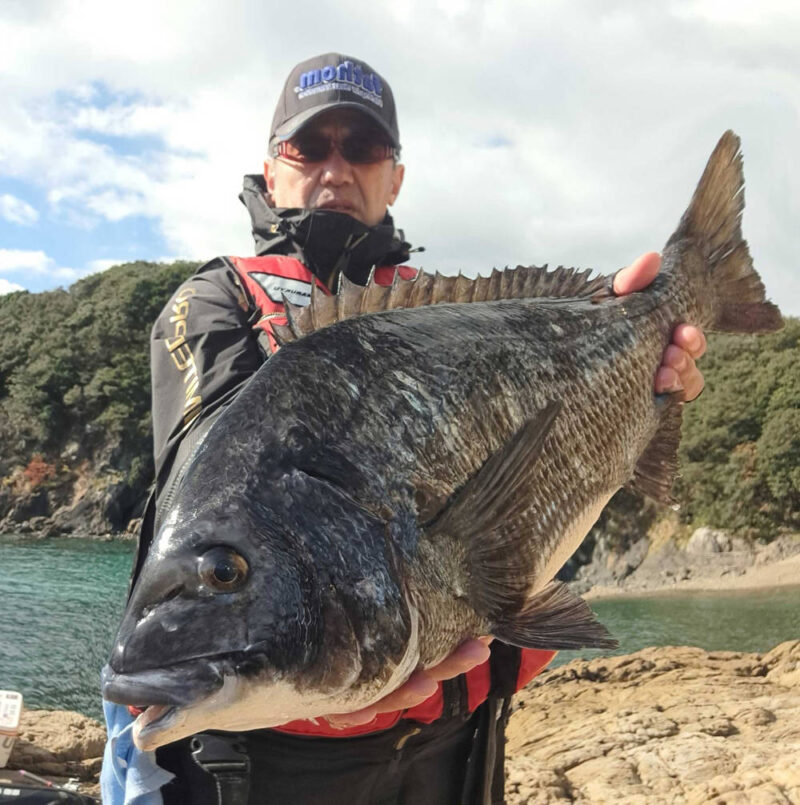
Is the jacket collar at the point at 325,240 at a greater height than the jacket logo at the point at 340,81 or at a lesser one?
lesser

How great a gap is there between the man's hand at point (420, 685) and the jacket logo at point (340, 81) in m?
2.51

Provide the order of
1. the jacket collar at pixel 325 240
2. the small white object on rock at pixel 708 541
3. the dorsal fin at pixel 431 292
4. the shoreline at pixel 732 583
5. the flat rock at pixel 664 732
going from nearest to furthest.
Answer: the dorsal fin at pixel 431 292 → the jacket collar at pixel 325 240 → the flat rock at pixel 664 732 → the shoreline at pixel 732 583 → the small white object on rock at pixel 708 541

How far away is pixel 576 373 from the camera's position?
2678 mm

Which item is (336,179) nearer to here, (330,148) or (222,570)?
(330,148)

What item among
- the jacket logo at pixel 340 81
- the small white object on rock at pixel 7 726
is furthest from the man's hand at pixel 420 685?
the small white object on rock at pixel 7 726

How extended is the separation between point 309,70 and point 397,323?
5.92ft

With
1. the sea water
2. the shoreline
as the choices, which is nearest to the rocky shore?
the sea water

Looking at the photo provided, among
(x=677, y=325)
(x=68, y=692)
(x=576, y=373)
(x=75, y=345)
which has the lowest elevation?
(x=68, y=692)

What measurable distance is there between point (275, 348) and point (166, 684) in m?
1.45

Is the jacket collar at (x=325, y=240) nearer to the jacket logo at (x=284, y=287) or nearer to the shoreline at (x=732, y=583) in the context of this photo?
the jacket logo at (x=284, y=287)

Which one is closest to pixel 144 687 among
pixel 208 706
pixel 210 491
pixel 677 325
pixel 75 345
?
pixel 208 706

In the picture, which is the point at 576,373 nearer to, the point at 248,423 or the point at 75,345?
the point at 248,423

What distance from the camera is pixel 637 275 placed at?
3.28m

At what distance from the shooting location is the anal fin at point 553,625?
206 cm
